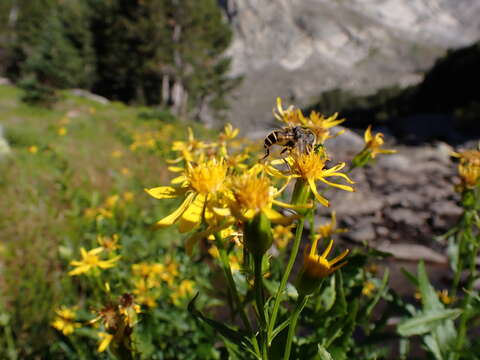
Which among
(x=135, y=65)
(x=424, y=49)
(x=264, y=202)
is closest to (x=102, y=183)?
(x=264, y=202)

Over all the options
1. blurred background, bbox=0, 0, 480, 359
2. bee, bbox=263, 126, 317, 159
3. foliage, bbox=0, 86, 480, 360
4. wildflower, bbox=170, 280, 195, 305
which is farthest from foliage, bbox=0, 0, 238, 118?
bee, bbox=263, 126, 317, 159

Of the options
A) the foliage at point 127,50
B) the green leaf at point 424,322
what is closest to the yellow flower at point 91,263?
the green leaf at point 424,322

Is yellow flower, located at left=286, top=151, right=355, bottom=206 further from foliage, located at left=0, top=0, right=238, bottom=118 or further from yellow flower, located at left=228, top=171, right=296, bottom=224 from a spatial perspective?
foliage, located at left=0, top=0, right=238, bottom=118

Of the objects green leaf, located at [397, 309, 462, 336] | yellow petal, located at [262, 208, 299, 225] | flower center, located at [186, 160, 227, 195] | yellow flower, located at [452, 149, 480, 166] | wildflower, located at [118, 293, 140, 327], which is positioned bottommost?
wildflower, located at [118, 293, 140, 327]

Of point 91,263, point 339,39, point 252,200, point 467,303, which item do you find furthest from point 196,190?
point 339,39

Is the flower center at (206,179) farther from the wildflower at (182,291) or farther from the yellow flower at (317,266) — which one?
the wildflower at (182,291)

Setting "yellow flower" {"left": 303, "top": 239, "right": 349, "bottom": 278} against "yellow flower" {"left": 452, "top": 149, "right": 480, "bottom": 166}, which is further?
"yellow flower" {"left": 452, "top": 149, "right": 480, "bottom": 166}
